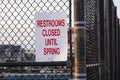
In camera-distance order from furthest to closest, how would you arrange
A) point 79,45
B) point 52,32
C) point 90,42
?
point 90,42 < point 52,32 < point 79,45

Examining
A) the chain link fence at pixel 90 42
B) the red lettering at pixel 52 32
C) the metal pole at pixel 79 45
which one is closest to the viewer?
the metal pole at pixel 79 45

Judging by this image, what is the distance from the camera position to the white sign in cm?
301

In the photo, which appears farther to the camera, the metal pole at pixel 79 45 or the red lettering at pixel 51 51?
the red lettering at pixel 51 51

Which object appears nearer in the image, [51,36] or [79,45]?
[79,45]

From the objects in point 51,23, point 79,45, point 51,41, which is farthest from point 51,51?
point 79,45

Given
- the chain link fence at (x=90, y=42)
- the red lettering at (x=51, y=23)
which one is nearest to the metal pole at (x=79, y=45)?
the red lettering at (x=51, y=23)

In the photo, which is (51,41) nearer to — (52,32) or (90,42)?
(52,32)

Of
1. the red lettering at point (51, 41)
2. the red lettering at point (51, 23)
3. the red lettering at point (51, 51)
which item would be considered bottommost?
the red lettering at point (51, 51)

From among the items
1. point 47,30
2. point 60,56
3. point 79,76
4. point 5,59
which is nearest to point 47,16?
point 47,30

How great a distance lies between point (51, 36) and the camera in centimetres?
302

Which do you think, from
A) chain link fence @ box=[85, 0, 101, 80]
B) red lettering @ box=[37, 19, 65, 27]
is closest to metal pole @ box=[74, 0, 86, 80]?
red lettering @ box=[37, 19, 65, 27]

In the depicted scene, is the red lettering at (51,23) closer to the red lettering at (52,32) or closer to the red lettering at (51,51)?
the red lettering at (52,32)

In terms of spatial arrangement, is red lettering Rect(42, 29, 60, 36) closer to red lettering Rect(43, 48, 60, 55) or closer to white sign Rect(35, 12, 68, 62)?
white sign Rect(35, 12, 68, 62)

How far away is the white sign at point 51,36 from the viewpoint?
3.01 meters
